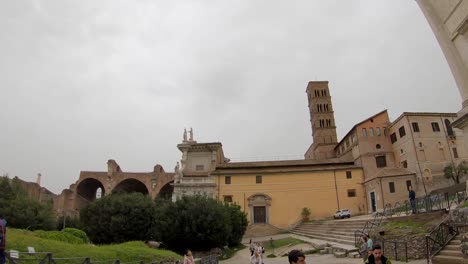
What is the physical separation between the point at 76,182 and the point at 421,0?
53974 millimetres

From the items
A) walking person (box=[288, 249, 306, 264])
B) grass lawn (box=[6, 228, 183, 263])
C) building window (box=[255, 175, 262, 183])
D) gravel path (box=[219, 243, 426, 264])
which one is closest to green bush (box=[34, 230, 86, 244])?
grass lawn (box=[6, 228, 183, 263])

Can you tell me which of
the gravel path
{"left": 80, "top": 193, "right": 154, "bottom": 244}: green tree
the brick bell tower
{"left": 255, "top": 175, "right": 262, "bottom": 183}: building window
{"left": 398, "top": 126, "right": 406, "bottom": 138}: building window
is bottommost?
the gravel path

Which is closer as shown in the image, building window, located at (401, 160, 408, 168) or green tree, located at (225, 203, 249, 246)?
green tree, located at (225, 203, 249, 246)

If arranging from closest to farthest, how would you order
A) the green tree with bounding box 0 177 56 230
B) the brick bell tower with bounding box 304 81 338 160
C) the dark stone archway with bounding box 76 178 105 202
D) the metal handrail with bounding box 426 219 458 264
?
the metal handrail with bounding box 426 219 458 264 → the green tree with bounding box 0 177 56 230 → the dark stone archway with bounding box 76 178 105 202 → the brick bell tower with bounding box 304 81 338 160

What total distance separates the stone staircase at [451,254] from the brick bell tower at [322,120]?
45.7 m

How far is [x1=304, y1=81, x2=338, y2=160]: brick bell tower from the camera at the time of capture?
59.6 meters

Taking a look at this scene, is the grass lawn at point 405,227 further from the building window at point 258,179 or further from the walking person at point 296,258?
the building window at point 258,179

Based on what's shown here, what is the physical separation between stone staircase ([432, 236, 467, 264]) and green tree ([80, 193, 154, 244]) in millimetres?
24309

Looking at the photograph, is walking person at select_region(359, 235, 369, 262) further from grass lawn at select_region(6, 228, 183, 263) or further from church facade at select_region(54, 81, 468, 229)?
church facade at select_region(54, 81, 468, 229)

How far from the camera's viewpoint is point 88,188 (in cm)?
5375

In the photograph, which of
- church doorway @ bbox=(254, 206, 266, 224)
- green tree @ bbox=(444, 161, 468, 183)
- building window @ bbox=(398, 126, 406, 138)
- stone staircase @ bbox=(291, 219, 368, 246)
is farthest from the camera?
church doorway @ bbox=(254, 206, 266, 224)

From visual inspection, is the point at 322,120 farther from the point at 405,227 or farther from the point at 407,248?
the point at 407,248

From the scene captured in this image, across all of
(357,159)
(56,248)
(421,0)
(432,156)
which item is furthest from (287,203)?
(421,0)

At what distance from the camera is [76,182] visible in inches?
1977
